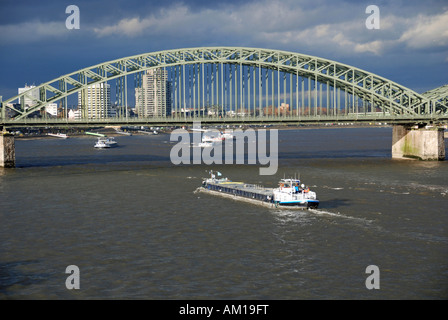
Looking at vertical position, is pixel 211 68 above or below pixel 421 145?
above

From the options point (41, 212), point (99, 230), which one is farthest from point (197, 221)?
point (41, 212)

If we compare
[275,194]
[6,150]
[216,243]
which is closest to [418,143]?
[275,194]

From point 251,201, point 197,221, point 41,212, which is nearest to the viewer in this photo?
point 197,221

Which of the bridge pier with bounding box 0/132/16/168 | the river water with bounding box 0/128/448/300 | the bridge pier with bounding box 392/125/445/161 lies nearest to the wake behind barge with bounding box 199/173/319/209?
the river water with bounding box 0/128/448/300

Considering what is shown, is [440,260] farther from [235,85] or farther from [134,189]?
[235,85]
